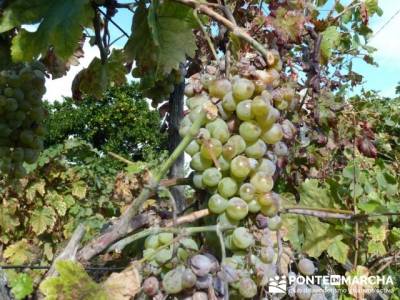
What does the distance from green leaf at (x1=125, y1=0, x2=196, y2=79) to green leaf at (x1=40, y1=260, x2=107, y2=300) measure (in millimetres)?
620

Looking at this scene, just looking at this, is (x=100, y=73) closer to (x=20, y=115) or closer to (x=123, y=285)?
(x=20, y=115)

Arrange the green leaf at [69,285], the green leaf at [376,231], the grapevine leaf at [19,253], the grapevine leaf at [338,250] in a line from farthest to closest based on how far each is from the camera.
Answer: the grapevine leaf at [19,253] → the green leaf at [376,231] → the grapevine leaf at [338,250] → the green leaf at [69,285]

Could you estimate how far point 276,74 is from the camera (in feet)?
3.10

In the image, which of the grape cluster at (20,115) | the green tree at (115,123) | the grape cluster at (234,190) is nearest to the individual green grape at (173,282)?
the grape cluster at (234,190)

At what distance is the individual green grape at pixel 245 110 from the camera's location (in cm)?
88

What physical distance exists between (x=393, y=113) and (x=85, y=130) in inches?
531

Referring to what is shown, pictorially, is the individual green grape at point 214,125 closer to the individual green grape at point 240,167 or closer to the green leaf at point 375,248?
the individual green grape at point 240,167

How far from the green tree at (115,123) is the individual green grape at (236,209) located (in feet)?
49.9

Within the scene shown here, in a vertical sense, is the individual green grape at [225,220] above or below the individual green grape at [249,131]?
below

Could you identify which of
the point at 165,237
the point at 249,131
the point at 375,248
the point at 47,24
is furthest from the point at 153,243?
the point at 375,248

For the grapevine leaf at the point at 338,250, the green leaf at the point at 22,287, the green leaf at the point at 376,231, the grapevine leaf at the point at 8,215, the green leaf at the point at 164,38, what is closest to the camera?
the green leaf at the point at 22,287

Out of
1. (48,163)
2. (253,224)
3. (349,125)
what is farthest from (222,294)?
(48,163)

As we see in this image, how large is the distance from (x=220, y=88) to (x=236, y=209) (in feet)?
0.63

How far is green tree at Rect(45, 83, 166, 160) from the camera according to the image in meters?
16.3
